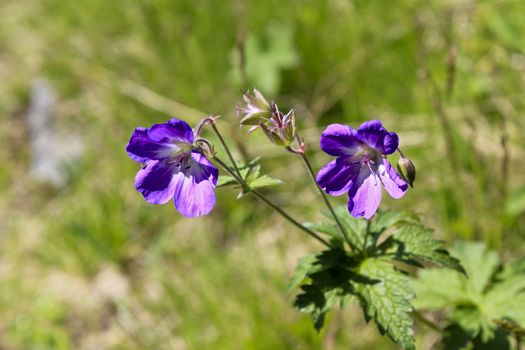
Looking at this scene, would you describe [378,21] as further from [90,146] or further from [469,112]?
[90,146]

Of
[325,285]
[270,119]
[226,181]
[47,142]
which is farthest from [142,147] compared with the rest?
[47,142]

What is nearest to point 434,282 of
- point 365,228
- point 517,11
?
point 365,228

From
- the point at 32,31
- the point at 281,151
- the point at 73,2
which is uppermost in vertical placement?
the point at 32,31

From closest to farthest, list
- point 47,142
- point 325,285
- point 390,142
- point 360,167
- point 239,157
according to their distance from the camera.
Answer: point 390,142
point 360,167
point 325,285
point 239,157
point 47,142

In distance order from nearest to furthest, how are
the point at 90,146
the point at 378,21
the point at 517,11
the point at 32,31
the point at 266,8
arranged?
1. the point at 517,11
2. the point at 378,21
3. the point at 266,8
4. the point at 90,146
5. the point at 32,31

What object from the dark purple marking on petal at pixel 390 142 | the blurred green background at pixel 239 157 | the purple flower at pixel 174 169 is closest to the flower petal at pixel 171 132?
the purple flower at pixel 174 169

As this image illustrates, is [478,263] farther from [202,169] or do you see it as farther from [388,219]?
[202,169]
